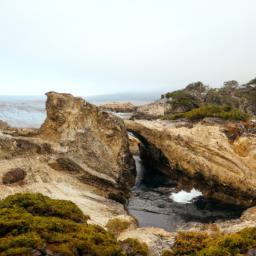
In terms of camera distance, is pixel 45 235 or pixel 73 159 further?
pixel 73 159

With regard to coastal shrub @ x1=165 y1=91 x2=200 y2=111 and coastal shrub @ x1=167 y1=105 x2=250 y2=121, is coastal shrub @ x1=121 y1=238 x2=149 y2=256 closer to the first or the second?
coastal shrub @ x1=167 y1=105 x2=250 y2=121

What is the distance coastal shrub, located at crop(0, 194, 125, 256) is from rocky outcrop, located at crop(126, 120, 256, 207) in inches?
927

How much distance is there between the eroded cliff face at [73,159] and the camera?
3444 cm

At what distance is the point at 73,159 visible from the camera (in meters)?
40.5

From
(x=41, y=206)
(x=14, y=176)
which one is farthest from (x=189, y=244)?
(x=14, y=176)

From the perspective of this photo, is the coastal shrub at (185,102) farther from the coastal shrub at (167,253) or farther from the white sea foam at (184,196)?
the coastal shrub at (167,253)

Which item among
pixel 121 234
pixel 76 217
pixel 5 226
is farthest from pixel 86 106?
pixel 5 226

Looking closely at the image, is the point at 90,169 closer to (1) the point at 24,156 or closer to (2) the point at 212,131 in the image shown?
(1) the point at 24,156

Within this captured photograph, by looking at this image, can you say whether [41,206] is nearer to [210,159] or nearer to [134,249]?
[134,249]

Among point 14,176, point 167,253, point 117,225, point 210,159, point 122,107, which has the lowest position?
point 117,225

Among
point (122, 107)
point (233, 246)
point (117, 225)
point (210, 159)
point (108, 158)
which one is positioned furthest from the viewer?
point (122, 107)

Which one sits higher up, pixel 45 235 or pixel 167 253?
pixel 45 235

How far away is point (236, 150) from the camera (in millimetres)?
39688

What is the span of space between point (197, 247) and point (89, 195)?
55.7 ft
